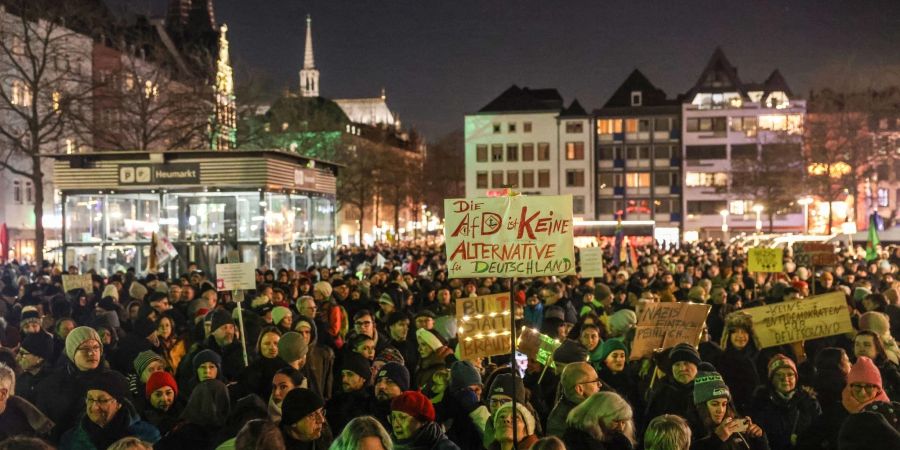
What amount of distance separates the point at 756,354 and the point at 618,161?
74573 millimetres

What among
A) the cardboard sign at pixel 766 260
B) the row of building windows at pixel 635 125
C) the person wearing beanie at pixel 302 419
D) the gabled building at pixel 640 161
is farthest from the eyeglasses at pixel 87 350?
the row of building windows at pixel 635 125

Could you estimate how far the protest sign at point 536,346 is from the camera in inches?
326

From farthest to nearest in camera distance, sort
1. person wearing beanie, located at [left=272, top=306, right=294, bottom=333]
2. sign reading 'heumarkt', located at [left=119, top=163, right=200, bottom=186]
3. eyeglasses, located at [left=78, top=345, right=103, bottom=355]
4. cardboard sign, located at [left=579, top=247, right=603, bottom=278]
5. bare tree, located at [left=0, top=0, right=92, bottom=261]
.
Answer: bare tree, located at [left=0, top=0, right=92, bottom=261]
sign reading 'heumarkt', located at [left=119, top=163, right=200, bottom=186]
cardboard sign, located at [left=579, top=247, right=603, bottom=278]
person wearing beanie, located at [left=272, top=306, right=294, bottom=333]
eyeglasses, located at [left=78, top=345, right=103, bottom=355]

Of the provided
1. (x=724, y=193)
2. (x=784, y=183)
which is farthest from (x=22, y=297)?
(x=724, y=193)

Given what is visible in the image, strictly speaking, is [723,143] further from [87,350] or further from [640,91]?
[87,350]

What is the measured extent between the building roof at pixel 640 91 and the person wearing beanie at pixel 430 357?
7671cm

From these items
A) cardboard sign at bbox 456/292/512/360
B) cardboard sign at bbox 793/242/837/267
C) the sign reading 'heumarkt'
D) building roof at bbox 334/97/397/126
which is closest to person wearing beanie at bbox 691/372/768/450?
cardboard sign at bbox 456/292/512/360

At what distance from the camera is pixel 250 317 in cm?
1097

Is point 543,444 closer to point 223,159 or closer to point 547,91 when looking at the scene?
point 223,159

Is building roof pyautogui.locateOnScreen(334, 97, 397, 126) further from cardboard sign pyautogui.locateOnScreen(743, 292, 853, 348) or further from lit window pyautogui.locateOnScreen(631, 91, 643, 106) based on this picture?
cardboard sign pyautogui.locateOnScreen(743, 292, 853, 348)

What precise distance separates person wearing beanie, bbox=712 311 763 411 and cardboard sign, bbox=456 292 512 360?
177 cm

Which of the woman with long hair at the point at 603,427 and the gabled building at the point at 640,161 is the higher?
the gabled building at the point at 640,161

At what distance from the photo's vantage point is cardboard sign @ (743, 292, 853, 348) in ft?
29.1

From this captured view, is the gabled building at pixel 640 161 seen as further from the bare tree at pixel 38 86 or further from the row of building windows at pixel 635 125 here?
the bare tree at pixel 38 86
